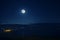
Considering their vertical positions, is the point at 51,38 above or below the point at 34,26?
below

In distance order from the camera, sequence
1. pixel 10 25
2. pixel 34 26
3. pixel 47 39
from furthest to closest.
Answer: pixel 34 26
pixel 10 25
pixel 47 39

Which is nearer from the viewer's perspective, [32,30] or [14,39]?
[14,39]

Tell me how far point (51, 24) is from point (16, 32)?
3698mm

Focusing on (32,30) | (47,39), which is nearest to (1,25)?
(32,30)

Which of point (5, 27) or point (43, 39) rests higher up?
point (5, 27)

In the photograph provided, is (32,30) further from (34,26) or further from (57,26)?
(57,26)

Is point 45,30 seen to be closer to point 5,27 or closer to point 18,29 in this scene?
point 18,29

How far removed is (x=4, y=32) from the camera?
13852 mm

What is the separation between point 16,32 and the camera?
14.0 meters

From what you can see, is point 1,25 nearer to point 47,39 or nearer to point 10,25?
point 10,25

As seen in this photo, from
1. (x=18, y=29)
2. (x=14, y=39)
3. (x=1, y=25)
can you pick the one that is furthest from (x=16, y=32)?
(x=14, y=39)

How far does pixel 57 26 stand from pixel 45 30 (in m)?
1.31

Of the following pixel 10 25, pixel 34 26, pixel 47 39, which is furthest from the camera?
pixel 34 26

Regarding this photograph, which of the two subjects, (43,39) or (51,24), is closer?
(43,39)
